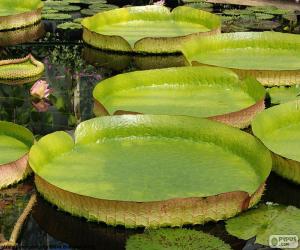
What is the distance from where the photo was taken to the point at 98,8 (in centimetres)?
742

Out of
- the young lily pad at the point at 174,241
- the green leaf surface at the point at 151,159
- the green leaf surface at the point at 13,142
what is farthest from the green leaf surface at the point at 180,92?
the young lily pad at the point at 174,241

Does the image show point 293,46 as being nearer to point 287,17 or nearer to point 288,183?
point 287,17

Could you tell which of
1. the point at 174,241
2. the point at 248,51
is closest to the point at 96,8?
the point at 248,51

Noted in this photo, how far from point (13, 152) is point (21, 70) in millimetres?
1679

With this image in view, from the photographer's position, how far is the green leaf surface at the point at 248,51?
5141 millimetres

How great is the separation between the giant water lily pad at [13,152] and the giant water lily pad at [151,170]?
0.11 metres

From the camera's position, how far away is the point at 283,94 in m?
4.55

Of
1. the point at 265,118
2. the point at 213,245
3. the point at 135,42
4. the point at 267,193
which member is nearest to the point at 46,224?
the point at 213,245

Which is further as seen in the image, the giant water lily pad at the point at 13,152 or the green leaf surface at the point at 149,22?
the green leaf surface at the point at 149,22

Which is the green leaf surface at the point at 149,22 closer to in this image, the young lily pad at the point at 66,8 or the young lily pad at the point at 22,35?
the young lily pad at the point at 22,35

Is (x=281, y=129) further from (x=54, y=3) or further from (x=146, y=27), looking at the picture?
(x=54, y=3)

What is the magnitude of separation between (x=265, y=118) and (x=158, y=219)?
3.69ft

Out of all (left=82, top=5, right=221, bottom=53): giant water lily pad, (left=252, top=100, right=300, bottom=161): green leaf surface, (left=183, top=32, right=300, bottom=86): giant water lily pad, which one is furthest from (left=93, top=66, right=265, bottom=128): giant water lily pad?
(left=82, top=5, right=221, bottom=53): giant water lily pad

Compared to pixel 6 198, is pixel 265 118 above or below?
above
